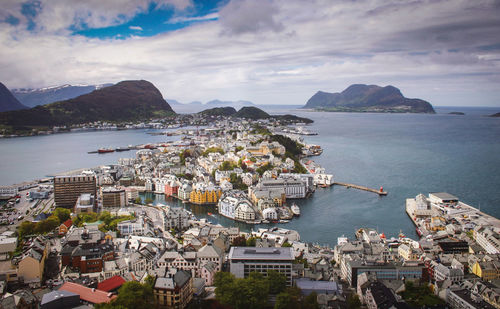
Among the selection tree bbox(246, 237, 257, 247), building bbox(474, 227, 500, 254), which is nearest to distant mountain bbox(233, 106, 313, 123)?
building bbox(474, 227, 500, 254)

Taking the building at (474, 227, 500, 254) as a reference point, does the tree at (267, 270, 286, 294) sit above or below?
above

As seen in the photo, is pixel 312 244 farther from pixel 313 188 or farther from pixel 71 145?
pixel 71 145

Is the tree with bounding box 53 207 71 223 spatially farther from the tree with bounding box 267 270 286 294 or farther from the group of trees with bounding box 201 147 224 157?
the group of trees with bounding box 201 147 224 157

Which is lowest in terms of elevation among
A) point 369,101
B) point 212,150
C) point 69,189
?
point 69,189

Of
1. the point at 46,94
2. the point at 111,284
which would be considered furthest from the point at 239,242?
the point at 46,94

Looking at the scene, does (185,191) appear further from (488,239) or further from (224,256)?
(488,239)

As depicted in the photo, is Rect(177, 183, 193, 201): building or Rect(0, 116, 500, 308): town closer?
Rect(0, 116, 500, 308): town
